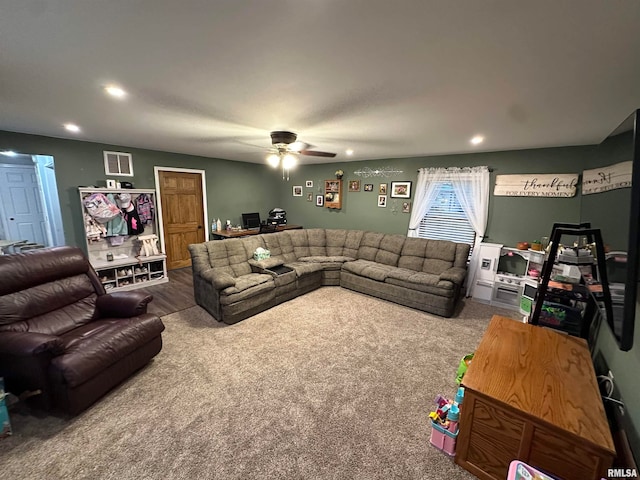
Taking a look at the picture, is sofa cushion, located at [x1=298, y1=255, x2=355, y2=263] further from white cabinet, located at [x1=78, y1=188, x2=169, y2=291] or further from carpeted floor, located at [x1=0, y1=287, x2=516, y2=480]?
white cabinet, located at [x1=78, y1=188, x2=169, y2=291]

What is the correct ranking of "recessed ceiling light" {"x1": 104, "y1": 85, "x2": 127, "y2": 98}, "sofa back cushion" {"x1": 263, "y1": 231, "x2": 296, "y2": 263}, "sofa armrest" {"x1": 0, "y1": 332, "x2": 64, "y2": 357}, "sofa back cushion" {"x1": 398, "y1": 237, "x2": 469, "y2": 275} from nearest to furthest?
"sofa armrest" {"x1": 0, "y1": 332, "x2": 64, "y2": 357} < "recessed ceiling light" {"x1": 104, "y1": 85, "x2": 127, "y2": 98} < "sofa back cushion" {"x1": 398, "y1": 237, "x2": 469, "y2": 275} < "sofa back cushion" {"x1": 263, "y1": 231, "x2": 296, "y2": 263}

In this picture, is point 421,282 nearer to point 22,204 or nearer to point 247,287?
point 247,287

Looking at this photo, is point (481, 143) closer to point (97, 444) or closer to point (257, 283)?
point (257, 283)

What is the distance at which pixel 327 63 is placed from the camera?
1.48 m

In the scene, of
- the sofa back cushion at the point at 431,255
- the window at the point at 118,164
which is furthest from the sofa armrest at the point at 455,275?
the window at the point at 118,164

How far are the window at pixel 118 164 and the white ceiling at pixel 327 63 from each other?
61.8 inches

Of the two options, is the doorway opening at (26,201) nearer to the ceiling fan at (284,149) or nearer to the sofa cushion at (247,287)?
the sofa cushion at (247,287)

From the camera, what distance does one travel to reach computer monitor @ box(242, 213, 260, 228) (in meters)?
6.16

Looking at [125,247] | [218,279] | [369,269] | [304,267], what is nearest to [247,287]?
[218,279]

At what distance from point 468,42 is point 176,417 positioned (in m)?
2.94

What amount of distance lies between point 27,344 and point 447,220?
5.25 meters

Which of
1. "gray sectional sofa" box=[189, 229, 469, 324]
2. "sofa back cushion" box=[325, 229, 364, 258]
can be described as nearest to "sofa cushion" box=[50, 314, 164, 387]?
"gray sectional sofa" box=[189, 229, 469, 324]

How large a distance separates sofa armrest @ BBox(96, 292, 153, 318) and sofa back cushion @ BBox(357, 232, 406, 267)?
3528mm

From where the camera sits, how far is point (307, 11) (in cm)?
105
